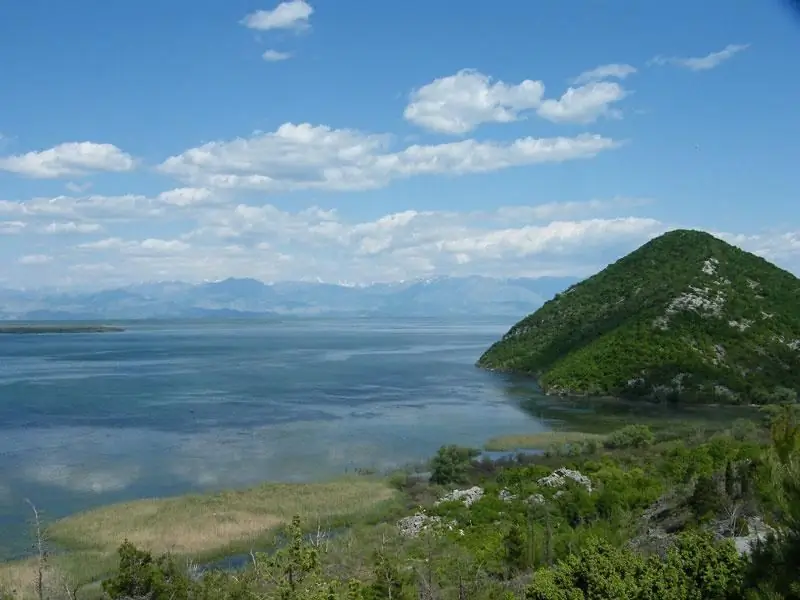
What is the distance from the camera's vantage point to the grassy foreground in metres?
30.2

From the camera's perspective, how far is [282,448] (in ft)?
177

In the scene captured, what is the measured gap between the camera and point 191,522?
118ft

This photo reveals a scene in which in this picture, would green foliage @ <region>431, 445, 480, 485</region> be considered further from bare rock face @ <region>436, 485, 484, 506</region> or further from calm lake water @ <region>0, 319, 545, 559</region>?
calm lake water @ <region>0, 319, 545, 559</region>

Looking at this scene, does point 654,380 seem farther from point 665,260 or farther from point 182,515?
point 182,515

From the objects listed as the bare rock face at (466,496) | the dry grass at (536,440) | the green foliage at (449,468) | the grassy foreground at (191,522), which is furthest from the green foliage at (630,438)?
the grassy foreground at (191,522)

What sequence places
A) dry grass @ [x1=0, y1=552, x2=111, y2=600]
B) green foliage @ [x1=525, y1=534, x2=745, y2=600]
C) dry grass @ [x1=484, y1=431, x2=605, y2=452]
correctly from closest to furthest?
green foliage @ [x1=525, y1=534, x2=745, y2=600] → dry grass @ [x1=0, y1=552, x2=111, y2=600] → dry grass @ [x1=484, y1=431, x2=605, y2=452]

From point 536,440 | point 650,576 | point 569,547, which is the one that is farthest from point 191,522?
point 536,440

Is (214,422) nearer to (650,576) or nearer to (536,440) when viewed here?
(536,440)

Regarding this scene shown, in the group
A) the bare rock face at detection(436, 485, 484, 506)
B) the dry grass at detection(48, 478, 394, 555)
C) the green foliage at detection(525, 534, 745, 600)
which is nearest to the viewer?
the green foliage at detection(525, 534, 745, 600)

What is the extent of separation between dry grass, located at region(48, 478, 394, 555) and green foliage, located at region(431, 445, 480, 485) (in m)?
3.12

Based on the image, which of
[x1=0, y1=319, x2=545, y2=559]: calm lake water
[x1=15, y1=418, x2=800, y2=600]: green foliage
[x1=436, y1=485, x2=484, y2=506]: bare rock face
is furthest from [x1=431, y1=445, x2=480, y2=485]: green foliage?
[x1=0, y1=319, x2=545, y2=559]: calm lake water

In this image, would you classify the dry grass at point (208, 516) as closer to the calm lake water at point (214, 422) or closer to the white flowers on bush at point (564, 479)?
the calm lake water at point (214, 422)

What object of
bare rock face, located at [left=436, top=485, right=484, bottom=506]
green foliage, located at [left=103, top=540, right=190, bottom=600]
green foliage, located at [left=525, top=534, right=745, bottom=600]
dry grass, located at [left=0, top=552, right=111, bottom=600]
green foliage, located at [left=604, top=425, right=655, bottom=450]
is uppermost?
green foliage, located at [left=525, top=534, right=745, bottom=600]

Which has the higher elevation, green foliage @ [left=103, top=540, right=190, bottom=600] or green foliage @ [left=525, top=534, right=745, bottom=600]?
green foliage @ [left=525, top=534, right=745, bottom=600]
